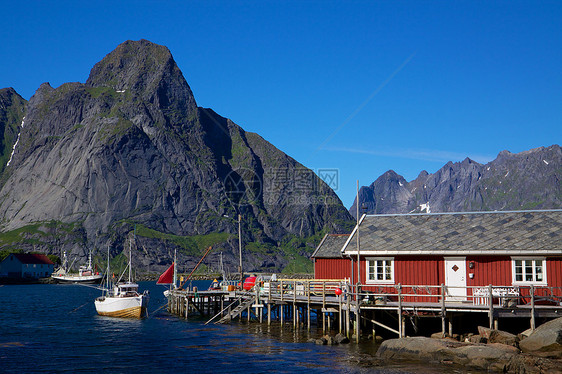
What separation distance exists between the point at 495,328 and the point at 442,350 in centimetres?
462

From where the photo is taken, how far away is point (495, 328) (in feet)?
113

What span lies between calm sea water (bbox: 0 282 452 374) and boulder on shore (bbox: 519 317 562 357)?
5119mm

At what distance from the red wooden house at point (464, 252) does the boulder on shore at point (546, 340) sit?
4.92 m

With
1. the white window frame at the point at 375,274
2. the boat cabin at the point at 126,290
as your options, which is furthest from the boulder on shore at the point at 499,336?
the boat cabin at the point at 126,290

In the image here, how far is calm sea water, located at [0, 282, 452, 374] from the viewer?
3381 cm

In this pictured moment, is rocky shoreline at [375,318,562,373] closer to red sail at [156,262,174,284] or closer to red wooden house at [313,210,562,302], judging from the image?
red wooden house at [313,210,562,302]

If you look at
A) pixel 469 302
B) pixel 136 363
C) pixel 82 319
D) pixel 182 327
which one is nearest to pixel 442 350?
pixel 469 302

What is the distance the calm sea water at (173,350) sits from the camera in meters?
33.8

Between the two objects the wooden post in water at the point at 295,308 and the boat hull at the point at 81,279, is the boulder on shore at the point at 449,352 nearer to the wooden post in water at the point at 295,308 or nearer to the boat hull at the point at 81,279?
the wooden post in water at the point at 295,308

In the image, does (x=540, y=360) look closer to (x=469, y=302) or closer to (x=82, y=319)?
(x=469, y=302)

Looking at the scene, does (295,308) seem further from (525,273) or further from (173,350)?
(525,273)

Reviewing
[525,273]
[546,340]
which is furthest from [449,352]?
[525,273]

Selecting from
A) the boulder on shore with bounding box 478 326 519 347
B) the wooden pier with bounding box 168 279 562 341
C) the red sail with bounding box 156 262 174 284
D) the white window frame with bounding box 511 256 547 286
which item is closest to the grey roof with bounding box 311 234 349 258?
the wooden pier with bounding box 168 279 562 341

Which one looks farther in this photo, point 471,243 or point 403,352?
point 471,243
